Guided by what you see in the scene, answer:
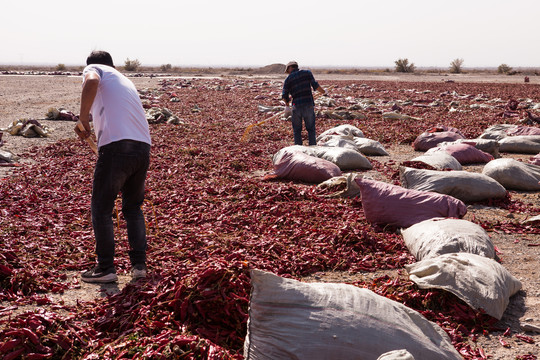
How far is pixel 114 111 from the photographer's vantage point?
3.75 metres

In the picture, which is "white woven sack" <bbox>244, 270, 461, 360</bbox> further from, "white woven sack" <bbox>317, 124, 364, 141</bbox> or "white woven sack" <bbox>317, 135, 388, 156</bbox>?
"white woven sack" <bbox>317, 124, 364, 141</bbox>

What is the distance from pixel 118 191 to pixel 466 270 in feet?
10.4

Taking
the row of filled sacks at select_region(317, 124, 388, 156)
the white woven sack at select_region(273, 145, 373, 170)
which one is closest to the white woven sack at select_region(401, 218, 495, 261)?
the white woven sack at select_region(273, 145, 373, 170)

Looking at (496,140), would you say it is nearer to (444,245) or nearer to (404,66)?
(444,245)

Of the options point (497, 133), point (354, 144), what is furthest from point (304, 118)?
point (497, 133)

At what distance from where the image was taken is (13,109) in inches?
758

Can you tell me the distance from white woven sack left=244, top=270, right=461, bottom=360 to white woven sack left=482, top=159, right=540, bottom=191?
542cm

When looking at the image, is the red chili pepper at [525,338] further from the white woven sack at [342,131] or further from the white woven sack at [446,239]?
the white woven sack at [342,131]

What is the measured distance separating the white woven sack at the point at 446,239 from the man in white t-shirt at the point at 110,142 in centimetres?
289

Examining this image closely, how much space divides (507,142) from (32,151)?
11751 mm

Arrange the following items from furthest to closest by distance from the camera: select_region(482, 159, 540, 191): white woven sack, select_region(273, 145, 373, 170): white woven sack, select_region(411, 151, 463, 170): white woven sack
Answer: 1. select_region(273, 145, 373, 170): white woven sack
2. select_region(411, 151, 463, 170): white woven sack
3. select_region(482, 159, 540, 191): white woven sack

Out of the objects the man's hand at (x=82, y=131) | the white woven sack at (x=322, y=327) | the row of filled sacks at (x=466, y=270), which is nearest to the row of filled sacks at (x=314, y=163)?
the row of filled sacks at (x=466, y=270)

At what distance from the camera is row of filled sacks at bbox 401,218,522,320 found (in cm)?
350

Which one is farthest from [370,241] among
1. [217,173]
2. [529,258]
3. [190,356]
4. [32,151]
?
[32,151]
